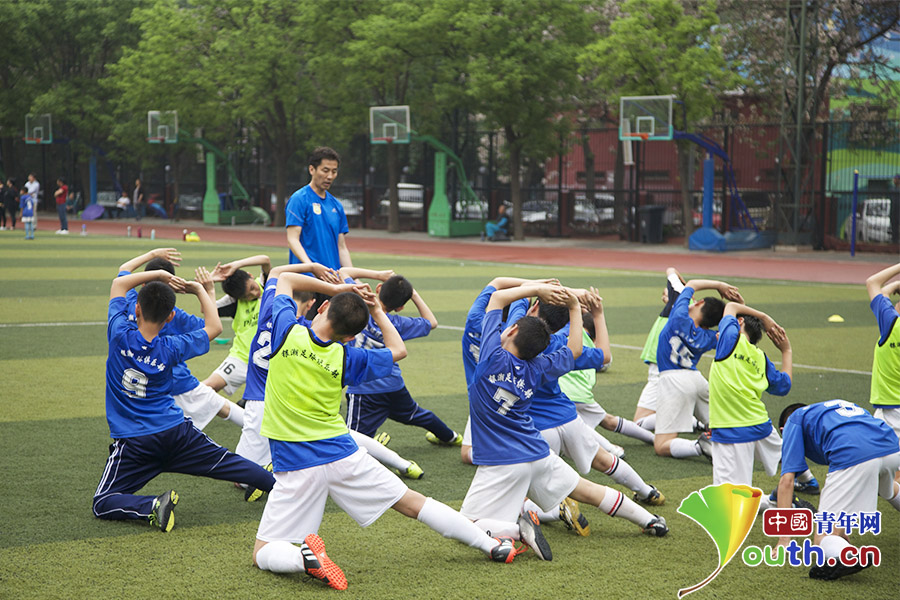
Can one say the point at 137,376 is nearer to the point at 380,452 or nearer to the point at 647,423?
the point at 380,452

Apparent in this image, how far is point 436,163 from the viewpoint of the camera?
32.7 metres

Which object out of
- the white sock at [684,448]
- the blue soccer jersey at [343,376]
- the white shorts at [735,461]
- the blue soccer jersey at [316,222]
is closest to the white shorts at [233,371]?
the blue soccer jersey at [316,222]

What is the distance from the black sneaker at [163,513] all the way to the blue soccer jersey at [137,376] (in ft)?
1.27

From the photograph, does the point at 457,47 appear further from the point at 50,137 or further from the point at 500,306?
the point at 500,306

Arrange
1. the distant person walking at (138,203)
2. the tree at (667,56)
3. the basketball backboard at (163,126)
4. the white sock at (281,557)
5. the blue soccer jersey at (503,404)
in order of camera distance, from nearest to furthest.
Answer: the white sock at (281,557), the blue soccer jersey at (503,404), the tree at (667,56), the basketball backboard at (163,126), the distant person walking at (138,203)

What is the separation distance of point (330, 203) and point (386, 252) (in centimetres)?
1897

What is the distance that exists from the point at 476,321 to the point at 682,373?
7.41ft

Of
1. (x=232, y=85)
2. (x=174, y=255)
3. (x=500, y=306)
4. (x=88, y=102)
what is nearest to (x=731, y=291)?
(x=500, y=306)

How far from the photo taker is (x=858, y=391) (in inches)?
367

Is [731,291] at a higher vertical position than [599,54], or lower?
lower

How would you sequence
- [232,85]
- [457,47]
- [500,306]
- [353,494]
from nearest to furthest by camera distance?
[353,494]
[500,306]
[457,47]
[232,85]

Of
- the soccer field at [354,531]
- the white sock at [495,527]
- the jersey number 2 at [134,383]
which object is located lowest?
the soccer field at [354,531]

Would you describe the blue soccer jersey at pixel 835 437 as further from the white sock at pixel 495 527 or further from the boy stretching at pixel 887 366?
the white sock at pixel 495 527

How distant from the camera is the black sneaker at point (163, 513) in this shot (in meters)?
5.25
